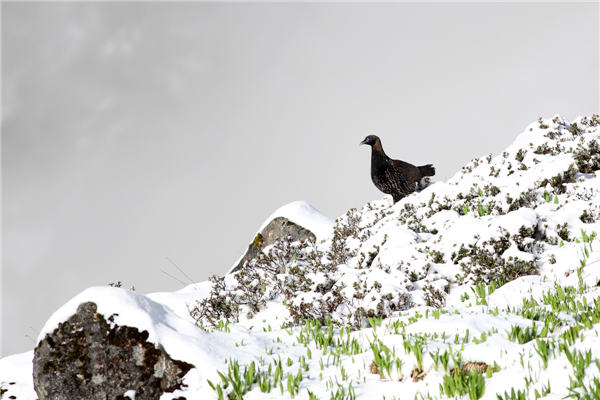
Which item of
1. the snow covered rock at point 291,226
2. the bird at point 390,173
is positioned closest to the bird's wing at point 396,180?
the bird at point 390,173

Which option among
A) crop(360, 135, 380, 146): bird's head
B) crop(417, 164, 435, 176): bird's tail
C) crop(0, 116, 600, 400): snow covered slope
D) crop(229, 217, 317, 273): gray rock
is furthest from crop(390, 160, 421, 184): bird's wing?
crop(229, 217, 317, 273): gray rock

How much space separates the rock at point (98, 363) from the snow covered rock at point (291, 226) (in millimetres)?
9127

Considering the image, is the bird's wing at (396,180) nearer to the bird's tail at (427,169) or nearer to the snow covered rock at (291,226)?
the bird's tail at (427,169)

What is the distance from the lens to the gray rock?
14.5 metres

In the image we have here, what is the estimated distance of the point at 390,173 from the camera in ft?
45.4

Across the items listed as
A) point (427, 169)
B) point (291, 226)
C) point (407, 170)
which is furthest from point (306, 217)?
point (427, 169)

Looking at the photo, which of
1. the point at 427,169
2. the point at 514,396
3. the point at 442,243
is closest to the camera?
the point at 514,396

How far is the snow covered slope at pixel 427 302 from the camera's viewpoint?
4074 millimetres

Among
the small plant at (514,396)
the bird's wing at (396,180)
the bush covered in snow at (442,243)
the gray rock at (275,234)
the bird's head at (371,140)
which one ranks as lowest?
the small plant at (514,396)

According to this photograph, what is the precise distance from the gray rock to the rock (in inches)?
369

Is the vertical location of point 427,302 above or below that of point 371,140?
below

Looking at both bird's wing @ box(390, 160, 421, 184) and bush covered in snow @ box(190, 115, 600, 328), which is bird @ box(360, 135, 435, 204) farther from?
bush covered in snow @ box(190, 115, 600, 328)

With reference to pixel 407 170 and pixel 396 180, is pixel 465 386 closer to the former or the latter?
pixel 396 180

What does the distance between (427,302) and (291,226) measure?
744 centimetres
